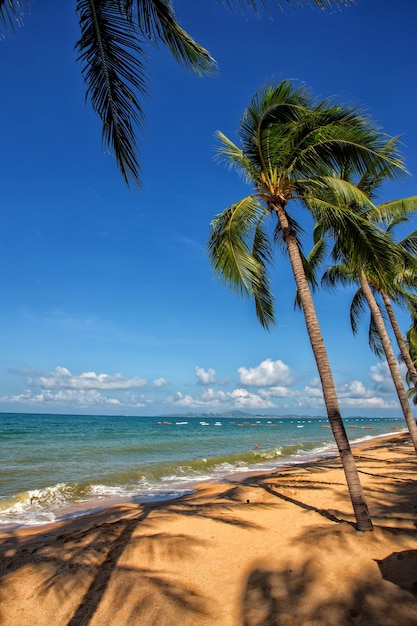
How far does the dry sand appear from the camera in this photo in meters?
3.44

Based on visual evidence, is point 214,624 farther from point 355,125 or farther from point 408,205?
point 408,205

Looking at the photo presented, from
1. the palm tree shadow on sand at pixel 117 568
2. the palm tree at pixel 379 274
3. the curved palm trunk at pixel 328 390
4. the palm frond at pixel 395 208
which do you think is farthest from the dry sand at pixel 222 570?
the palm frond at pixel 395 208

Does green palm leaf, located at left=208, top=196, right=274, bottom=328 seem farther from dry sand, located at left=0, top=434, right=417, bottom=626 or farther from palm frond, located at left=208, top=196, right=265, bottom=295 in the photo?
dry sand, located at left=0, top=434, right=417, bottom=626

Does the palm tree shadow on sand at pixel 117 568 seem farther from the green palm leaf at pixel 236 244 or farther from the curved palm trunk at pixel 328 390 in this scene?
the green palm leaf at pixel 236 244

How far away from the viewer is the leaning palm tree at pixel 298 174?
20.4ft

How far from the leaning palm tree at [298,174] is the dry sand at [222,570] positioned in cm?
142

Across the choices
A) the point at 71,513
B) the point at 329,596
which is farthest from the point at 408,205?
the point at 71,513

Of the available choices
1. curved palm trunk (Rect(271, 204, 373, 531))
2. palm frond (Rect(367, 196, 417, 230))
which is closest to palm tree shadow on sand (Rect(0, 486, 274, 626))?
curved palm trunk (Rect(271, 204, 373, 531))

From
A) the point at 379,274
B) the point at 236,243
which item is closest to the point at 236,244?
the point at 236,243

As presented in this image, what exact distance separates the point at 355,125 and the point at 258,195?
215cm

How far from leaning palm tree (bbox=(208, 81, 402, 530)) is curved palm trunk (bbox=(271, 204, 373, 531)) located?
0.02 metres

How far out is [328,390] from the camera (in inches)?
227

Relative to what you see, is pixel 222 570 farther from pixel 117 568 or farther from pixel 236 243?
pixel 236 243

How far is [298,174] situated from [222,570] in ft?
23.2
